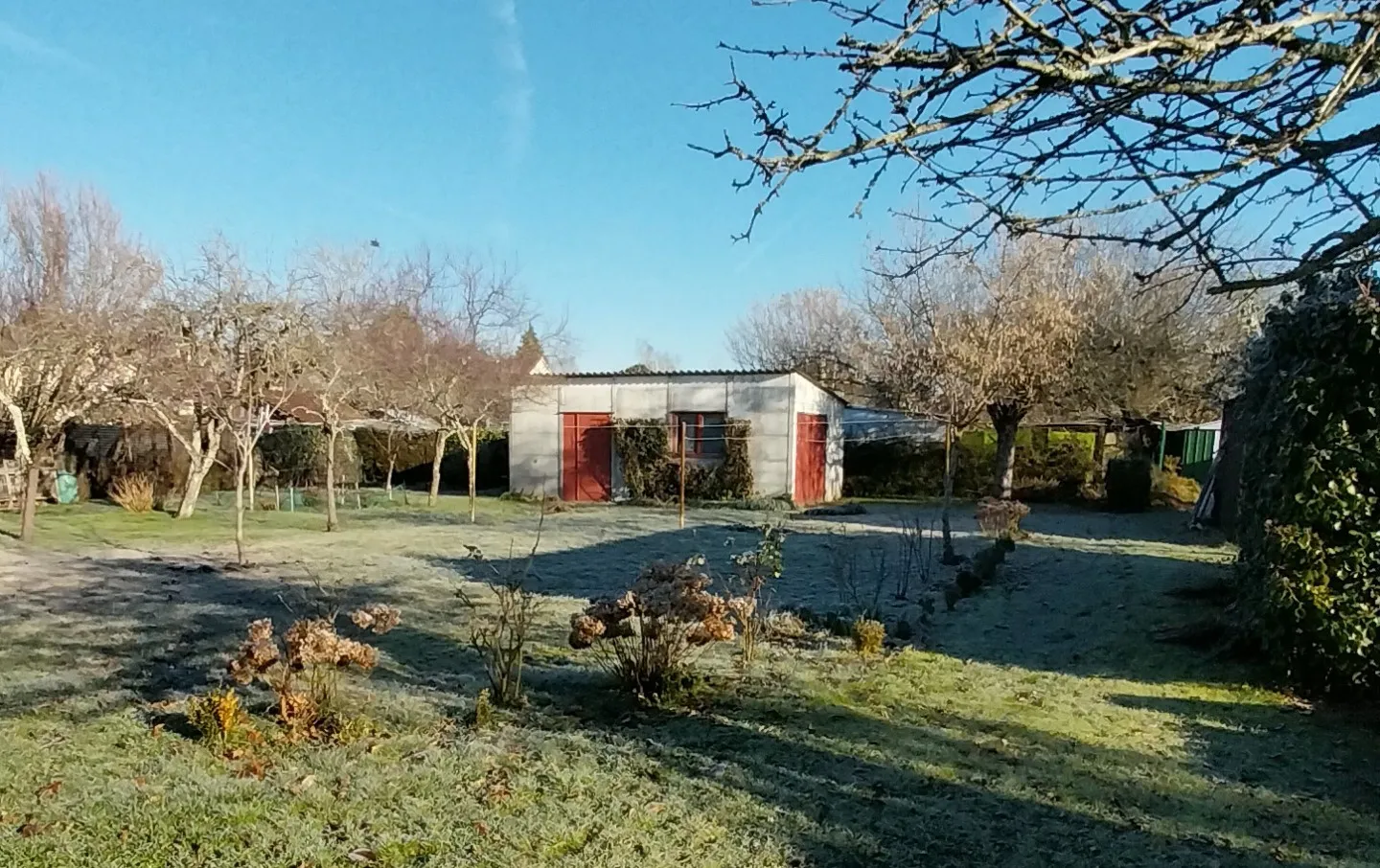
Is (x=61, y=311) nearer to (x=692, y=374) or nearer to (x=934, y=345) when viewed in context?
(x=692, y=374)

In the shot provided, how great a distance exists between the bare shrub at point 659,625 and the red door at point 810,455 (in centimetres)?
1512

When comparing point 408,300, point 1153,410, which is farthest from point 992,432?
point 408,300

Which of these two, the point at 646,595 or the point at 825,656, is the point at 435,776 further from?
the point at 825,656

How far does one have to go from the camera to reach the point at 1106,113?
2281 millimetres

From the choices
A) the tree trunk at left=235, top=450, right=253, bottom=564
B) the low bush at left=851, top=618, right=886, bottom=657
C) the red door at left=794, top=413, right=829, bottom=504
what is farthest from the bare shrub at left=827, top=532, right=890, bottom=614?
the red door at left=794, top=413, right=829, bottom=504

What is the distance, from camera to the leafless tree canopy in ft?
6.48

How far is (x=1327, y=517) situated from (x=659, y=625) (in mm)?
3714

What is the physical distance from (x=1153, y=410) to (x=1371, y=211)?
18.3 m

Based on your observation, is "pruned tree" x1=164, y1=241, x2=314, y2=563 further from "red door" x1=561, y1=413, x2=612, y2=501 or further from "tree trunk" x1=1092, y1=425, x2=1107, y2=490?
"tree trunk" x1=1092, y1=425, x2=1107, y2=490

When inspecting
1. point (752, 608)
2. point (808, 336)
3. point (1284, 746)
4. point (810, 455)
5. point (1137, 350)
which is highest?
point (808, 336)

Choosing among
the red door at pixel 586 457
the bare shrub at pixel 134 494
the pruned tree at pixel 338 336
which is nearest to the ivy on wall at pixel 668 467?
the red door at pixel 586 457

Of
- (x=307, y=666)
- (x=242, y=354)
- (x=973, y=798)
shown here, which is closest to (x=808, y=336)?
(x=242, y=354)

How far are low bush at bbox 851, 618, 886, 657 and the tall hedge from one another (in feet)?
7.28

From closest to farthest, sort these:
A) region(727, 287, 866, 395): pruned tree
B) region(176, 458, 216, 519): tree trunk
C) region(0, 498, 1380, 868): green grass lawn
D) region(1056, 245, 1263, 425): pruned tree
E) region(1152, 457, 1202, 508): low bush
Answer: region(0, 498, 1380, 868): green grass lawn → region(176, 458, 216, 519): tree trunk → region(1056, 245, 1263, 425): pruned tree → region(1152, 457, 1202, 508): low bush → region(727, 287, 866, 395): pruned tree
